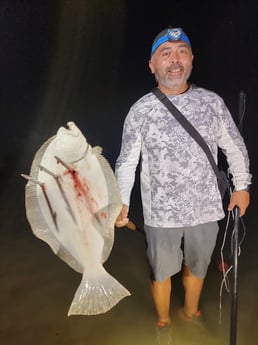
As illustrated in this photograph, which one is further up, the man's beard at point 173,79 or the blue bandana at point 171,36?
the blue bandana at point 171,36

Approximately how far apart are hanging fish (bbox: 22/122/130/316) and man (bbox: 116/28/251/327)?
212mm

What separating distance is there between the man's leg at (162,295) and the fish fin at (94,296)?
0.58 metres

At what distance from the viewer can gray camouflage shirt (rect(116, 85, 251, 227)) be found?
6.57 feet

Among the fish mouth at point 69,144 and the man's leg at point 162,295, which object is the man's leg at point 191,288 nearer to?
the man's leg at point 162,295

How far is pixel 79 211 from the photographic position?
1745 millimetres

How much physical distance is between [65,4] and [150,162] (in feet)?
19.3

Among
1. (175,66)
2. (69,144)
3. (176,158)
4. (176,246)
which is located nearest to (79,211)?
(69,144)

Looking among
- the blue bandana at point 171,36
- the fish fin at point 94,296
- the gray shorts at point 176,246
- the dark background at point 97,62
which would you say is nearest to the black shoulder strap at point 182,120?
the blue bandana at point 171,36

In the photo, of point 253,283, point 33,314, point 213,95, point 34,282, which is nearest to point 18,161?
point 34,282

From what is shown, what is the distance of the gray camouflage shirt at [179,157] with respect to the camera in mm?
2004

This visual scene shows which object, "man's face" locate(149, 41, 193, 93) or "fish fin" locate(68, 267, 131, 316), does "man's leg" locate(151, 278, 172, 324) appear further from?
"man's face" locate(149, 41, 193, 93)

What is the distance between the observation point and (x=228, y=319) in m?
2.65

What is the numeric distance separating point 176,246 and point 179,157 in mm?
513

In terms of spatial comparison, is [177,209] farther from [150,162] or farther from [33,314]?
[33,314]
